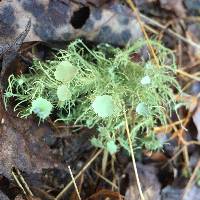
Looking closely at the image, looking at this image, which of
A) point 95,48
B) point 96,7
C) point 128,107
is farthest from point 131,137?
point 96,7

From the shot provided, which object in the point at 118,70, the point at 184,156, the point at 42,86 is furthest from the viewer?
the point at 184,156

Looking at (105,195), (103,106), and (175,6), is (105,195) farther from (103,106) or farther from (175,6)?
(175,6)

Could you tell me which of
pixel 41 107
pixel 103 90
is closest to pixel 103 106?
pixel 103 90

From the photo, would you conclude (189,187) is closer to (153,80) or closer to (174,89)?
(174,89)

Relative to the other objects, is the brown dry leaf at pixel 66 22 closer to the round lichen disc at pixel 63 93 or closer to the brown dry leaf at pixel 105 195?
the round lichen disc at pixel 63 93

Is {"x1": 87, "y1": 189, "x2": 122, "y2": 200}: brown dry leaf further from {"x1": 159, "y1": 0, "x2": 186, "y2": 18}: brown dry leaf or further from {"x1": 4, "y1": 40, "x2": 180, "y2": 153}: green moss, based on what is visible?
{"x1": 159, "y1": 0, "x2": 186, "y2": 18}: brown dry leaf

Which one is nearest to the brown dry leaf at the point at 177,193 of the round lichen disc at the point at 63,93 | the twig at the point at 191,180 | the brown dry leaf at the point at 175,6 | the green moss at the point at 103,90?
the twig at the point at 191,180
